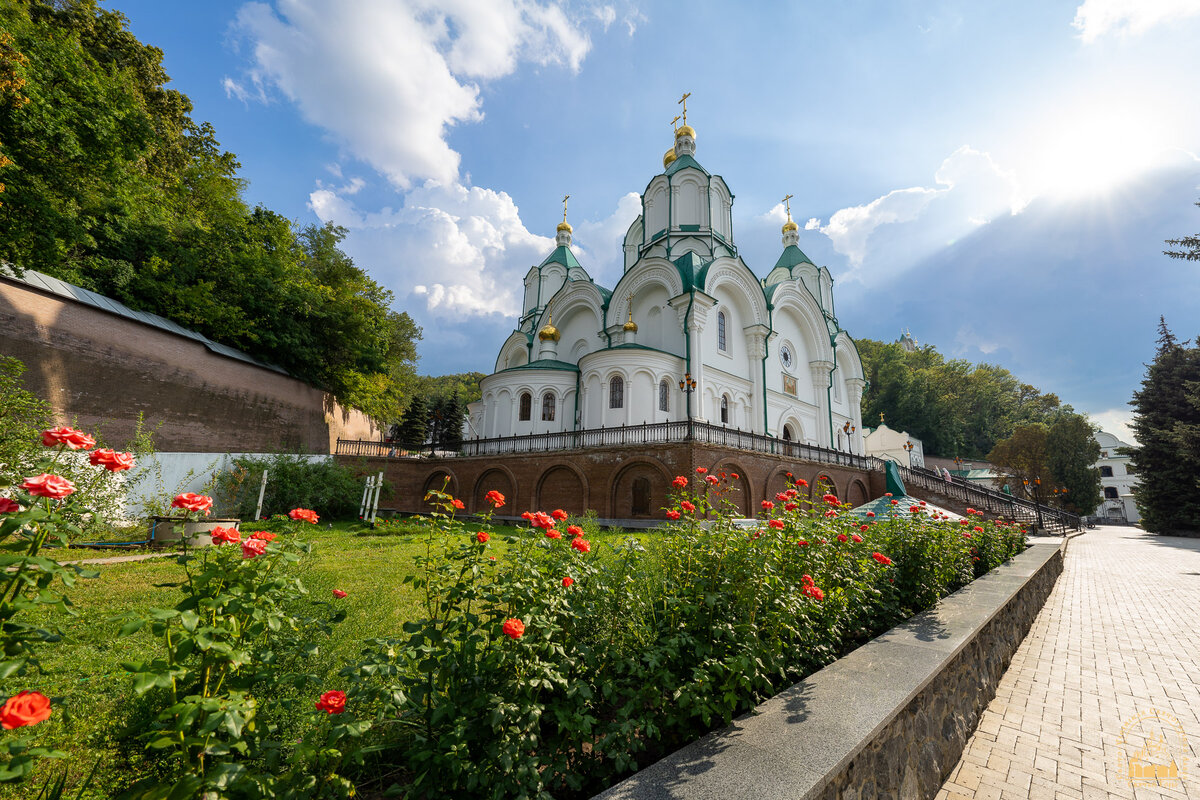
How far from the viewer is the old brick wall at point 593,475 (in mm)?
15727

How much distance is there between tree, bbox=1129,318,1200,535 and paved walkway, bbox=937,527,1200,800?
2344 centimetres

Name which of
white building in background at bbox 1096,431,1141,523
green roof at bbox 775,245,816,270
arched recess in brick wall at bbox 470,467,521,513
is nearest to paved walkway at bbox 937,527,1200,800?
arched recess in brick wall at bbox 470,467,521,513

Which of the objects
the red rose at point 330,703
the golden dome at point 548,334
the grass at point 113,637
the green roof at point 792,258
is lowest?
the grass at point 113,637

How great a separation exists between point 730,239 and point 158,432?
89.3 feet

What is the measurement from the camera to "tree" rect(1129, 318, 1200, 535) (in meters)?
22.9

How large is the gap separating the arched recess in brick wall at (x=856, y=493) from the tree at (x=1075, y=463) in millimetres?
18541

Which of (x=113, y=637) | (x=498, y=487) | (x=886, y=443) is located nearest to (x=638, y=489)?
(x=498, y=487)

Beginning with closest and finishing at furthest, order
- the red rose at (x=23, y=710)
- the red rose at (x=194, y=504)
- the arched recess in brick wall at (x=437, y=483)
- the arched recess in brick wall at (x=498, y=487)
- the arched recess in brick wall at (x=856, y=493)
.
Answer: the red rose at (x=23, y=710) → the red rose at (x=194, y=504) → the arched recess in brick wall at (x=498, y=487) → the arched recess in brick wall at (x=437, y=483) → the arched recess in brick wall at (x=856, y=493)

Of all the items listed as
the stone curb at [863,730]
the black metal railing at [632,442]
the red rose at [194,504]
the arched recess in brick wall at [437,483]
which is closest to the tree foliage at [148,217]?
the black metal railing at [632,442]

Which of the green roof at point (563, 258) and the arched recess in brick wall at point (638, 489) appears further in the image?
the green roof at point (563, 258)

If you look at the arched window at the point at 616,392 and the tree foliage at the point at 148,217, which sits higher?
the tree foliage at the point at 148,217

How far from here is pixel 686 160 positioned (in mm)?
26859

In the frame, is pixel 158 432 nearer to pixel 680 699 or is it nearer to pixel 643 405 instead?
pixel 643 405

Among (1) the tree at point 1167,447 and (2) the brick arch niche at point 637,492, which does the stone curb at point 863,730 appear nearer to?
(2) the brick arch niche at point 637,492
